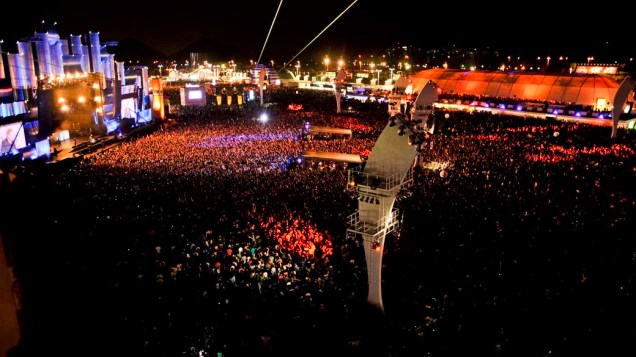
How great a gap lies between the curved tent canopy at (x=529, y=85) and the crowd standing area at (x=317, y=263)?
16449 mm

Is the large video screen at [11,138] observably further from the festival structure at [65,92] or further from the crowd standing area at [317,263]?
the crowd standing area at [317,263]

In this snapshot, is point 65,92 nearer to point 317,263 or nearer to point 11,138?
point 11,138

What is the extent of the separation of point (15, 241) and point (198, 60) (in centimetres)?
14551

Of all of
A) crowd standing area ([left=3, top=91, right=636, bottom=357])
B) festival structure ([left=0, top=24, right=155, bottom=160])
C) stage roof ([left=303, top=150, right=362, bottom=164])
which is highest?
festival structure ([left=0, top=24, right=155, bottom=160])

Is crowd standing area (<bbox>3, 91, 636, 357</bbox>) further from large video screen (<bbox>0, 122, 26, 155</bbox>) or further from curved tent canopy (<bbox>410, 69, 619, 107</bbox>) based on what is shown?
curved tent canopy (<bbox>410, 69, 619, 107</bbox>)

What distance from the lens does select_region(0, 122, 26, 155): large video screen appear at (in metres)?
22.6

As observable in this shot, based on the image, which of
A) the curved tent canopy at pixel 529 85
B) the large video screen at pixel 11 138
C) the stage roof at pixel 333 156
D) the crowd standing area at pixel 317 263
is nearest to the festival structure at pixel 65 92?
the large video screen at pixel 11 138

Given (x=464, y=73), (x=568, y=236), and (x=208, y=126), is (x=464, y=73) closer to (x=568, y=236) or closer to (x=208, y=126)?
(x=208, y=126)

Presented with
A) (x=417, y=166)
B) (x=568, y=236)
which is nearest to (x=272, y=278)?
(x=568, y=236)

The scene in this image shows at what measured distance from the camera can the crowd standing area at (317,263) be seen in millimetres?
7957

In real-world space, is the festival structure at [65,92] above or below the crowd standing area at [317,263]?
above

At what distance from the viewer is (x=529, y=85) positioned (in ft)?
122

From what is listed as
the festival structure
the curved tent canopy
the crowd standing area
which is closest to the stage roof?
the crowd standing area

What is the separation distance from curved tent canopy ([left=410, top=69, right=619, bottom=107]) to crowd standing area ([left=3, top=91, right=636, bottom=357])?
54.0ft
